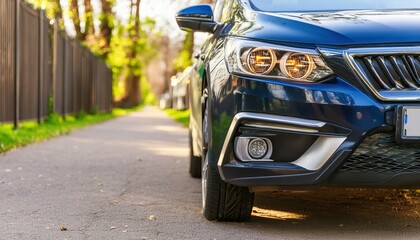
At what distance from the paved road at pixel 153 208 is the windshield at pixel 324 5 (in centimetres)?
131

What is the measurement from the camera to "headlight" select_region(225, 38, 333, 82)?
→ 3.98 m

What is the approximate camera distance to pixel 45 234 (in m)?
4.18

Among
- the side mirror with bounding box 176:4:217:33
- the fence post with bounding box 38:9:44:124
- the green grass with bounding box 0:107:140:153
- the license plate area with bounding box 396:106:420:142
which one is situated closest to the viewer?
the license plate area with bounding box 396:106:420:142

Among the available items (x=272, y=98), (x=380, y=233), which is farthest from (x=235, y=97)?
(x=380, y=233)

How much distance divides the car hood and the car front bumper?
257 mm

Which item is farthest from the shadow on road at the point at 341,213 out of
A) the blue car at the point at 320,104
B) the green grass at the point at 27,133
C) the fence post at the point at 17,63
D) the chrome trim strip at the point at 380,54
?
the fence post at the point at 17,63

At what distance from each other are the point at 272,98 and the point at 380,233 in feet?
3.50

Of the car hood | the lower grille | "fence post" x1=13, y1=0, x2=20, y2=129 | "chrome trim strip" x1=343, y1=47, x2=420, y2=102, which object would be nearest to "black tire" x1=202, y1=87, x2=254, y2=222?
the car hood

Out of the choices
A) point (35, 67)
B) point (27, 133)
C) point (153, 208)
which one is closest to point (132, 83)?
point (35, 67)

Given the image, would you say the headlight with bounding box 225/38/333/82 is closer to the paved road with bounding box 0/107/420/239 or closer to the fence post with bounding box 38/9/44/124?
the paved road with bounding box 0/107/420/239

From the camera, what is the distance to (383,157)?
12.8ft

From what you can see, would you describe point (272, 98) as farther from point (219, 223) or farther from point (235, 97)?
point (219, 223)

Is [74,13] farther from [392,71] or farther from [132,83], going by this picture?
[392,71]

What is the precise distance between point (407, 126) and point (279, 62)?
0.74 metres
